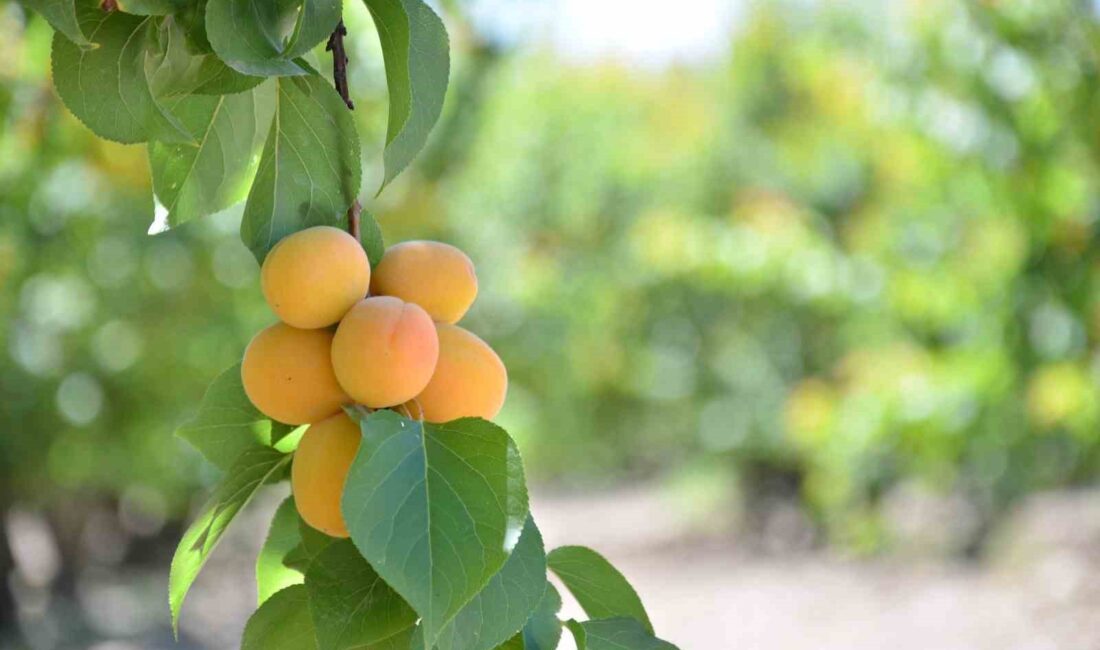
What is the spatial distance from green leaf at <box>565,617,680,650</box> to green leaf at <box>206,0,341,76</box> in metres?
0.23

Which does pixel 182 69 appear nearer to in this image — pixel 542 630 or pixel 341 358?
pixel 341 358

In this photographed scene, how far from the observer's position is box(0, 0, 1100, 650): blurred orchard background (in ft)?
10.6

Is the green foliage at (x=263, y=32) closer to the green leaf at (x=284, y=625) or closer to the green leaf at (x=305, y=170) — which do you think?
the green leaf at (x=305, y=170)

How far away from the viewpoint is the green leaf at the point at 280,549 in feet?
1.52

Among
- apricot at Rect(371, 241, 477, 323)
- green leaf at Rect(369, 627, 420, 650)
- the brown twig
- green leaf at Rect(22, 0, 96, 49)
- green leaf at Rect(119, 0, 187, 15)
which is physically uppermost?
the brown twig

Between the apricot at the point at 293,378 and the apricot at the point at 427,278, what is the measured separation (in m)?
0.04

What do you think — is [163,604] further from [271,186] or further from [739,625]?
[271,186]

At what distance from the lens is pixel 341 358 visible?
0.39 metres

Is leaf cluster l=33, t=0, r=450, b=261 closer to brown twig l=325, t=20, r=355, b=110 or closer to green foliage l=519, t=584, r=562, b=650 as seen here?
brown twig l=325, t=20, r=355, b=110

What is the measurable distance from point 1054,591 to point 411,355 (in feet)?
13.0

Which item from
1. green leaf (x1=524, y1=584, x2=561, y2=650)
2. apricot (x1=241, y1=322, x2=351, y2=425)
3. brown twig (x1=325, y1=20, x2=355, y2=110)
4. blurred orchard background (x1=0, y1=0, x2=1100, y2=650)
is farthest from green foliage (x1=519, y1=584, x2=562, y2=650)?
blurred orchard background (x1=0, y1=0, x2=1100, y2=650)

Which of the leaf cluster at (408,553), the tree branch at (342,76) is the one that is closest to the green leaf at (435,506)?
the leaf cluster at (408,553)

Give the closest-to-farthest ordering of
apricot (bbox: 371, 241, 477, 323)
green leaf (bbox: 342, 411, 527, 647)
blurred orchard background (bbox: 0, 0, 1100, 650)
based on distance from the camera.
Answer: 1. green leaf (bbox: 342, 411, 527, 647)
2. apricot (bbox: 371, 241, 477, 323)
3. blurred orchard background (bbox: 0, 0, 1100, 650)

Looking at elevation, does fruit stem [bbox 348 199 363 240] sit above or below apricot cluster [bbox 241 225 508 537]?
above
